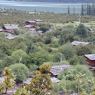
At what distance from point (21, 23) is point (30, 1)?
88.0 meters

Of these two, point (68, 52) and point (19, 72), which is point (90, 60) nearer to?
point (68, 52)

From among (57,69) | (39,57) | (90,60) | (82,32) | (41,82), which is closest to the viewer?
(41,82)

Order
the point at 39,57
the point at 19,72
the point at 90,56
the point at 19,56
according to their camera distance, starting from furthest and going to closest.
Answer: the point at 90,56 → the point at 19,56 → the point at 39,57 → the point at 19,72

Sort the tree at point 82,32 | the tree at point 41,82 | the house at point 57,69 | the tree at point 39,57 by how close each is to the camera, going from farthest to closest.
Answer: the tree at point 82,32, the tree at point 39,57, the house at point 57,69, the tree at point 41,82

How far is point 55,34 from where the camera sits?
41.3 m

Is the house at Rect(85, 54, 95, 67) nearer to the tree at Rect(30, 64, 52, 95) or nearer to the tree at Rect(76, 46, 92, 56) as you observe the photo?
the tree at Rect(76, 46, 92, 56)

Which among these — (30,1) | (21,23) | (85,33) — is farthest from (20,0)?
(85,33)

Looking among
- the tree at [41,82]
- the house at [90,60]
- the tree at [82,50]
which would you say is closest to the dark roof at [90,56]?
the house at [90,60]

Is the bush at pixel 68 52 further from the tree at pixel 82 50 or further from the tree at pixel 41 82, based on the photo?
the tree at pixel 41 82

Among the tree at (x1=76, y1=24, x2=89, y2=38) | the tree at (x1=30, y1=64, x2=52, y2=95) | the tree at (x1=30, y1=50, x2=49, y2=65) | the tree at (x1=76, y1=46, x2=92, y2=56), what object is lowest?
the tree at (x1=76, y1=24, x2=89, y2=38)

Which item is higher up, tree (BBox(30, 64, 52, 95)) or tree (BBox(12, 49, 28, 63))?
tree (BBox(30, 64, 52, 95))

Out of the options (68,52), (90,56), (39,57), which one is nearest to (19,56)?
(39,57)

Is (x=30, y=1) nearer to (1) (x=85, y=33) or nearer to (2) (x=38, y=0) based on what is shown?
(2) (x=38, y=0)

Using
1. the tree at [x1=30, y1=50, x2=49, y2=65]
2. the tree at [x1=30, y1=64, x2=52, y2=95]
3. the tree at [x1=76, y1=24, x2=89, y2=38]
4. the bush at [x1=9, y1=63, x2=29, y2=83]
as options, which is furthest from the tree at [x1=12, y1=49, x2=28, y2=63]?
the tree at [x1=76, y1=24, x2=89, y2=38]
